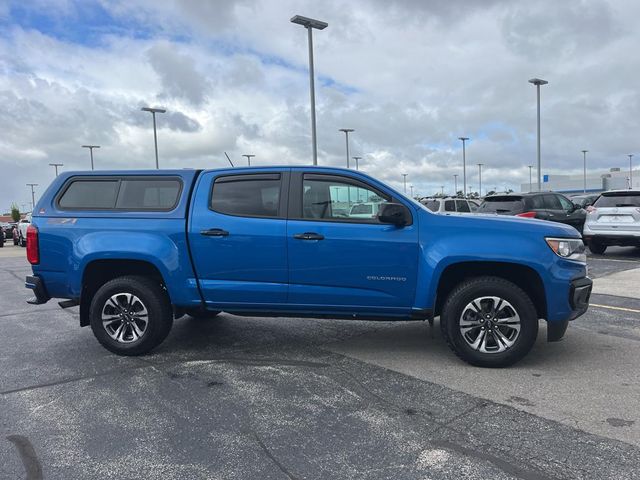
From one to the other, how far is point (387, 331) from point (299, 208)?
2069 mm

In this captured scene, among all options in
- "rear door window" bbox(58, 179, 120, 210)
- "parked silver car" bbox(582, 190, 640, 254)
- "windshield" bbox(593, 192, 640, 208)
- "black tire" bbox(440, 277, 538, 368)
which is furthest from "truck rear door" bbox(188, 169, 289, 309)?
"windshield" bbox(593, 192, 640, 208)

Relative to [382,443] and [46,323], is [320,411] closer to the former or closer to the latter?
[382,443]

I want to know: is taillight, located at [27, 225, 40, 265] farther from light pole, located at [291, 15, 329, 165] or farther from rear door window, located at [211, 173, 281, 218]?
light pole, located at [291, 15, 329, 165]

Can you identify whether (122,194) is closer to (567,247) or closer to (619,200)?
(567,247)

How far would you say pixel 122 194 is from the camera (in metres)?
5.46

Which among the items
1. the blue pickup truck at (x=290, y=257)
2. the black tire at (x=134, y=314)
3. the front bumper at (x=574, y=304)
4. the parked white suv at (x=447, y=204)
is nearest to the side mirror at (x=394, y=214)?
the blue pickup truck at (x=290, y=257)

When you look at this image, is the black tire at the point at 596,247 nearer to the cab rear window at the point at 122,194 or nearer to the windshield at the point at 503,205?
the windshield at the point at 503,205

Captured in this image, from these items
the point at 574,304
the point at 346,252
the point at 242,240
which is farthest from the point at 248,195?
the point at 574,304

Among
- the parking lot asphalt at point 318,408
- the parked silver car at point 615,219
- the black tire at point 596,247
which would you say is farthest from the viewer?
the black tire at point 596,247

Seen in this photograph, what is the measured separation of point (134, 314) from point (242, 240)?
1.38m

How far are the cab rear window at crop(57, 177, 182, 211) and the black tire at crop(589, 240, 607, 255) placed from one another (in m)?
11.5

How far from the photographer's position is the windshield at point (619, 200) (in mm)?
12531

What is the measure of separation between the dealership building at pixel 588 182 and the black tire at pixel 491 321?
8825 centimetres

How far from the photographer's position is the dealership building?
283ft
